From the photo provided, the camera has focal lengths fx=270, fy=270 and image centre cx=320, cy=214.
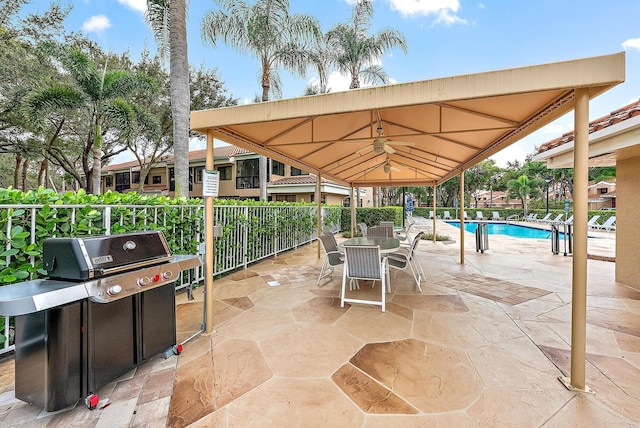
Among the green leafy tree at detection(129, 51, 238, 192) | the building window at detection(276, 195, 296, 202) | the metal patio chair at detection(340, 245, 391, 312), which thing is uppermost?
the green leafy tree at detection(129, 51, 238, 192)

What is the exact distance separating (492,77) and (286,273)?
5.13 metres

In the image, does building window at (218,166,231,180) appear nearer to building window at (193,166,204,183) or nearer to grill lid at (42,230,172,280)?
building window at (193,166,204,183)

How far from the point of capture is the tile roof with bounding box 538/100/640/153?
3727 millimetres

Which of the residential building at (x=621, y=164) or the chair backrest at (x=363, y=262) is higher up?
the residential building at (x=621, y=164)

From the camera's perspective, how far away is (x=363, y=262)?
407 centimetres

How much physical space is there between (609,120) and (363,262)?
4.31 m

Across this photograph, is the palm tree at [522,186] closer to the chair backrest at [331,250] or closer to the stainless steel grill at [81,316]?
the chair backrest at [331,250]

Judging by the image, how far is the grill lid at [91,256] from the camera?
1981 mm

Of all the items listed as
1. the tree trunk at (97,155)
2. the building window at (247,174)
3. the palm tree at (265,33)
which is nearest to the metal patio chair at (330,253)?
the palm tree at (265,33)

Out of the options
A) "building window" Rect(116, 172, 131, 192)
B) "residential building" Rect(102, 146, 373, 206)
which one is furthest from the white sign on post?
"building window" Rect(116, 172, 131, 192)

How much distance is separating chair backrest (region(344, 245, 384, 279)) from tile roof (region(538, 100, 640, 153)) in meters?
3.89

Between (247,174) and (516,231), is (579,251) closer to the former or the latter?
(247,174)

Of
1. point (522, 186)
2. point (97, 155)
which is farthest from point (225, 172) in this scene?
point (522, 186)

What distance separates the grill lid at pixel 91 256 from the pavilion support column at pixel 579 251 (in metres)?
3.68
